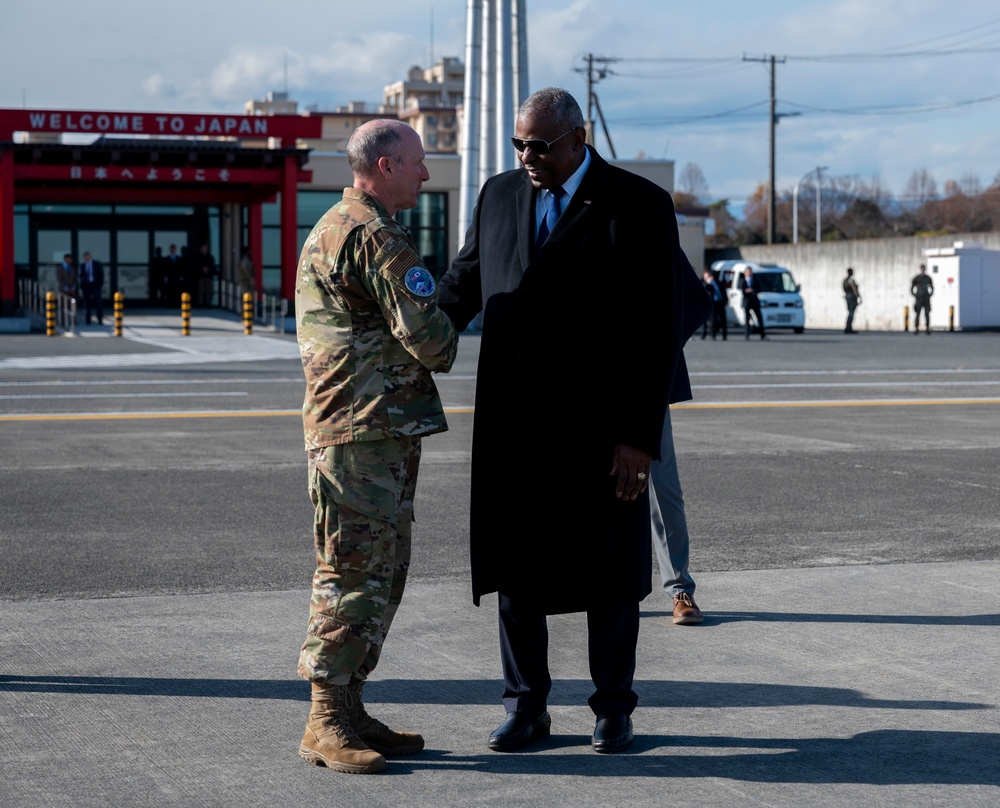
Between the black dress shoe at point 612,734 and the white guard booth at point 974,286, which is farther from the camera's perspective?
the white guard booth at point 974,286

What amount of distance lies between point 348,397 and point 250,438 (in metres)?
8.83

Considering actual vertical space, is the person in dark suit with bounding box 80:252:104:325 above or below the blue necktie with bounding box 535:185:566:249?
above

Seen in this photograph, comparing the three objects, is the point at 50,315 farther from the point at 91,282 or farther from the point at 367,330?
the point at 367,330

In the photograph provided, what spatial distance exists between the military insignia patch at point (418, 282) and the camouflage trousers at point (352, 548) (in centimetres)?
44

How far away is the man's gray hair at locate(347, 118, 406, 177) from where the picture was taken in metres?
3.97

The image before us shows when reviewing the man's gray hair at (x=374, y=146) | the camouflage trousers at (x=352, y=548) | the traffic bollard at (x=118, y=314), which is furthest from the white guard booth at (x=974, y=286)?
the camouflage trousers at (x=352, y=548)

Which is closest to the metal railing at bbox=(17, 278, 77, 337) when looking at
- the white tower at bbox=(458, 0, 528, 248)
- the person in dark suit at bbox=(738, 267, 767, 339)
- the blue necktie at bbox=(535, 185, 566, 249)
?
the white tower at bbox=(458, 0, 528, 248)

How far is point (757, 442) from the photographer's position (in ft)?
40.2

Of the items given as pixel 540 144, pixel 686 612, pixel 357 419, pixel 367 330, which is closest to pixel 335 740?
pixel 357 419

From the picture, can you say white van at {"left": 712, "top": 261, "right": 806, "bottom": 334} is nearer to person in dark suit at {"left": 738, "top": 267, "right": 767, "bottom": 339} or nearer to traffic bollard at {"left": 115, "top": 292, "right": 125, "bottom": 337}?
person in dark suit at {"left": 738, "top": 267, "right": 767, "bottom": 339}

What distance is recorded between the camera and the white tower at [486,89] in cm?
3556

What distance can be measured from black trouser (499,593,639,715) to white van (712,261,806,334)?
31.9 meters

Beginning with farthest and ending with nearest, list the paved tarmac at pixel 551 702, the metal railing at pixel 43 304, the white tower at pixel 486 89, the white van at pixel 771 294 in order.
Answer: the white van at pixel 771 294 → the white tower at pixel 486 89 → the metal railing at pixel 43 304 → the paved tarmac at pixel 551 702

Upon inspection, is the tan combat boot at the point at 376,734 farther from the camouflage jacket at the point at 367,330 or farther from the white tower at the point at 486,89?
the white tower at the point at 486,89
